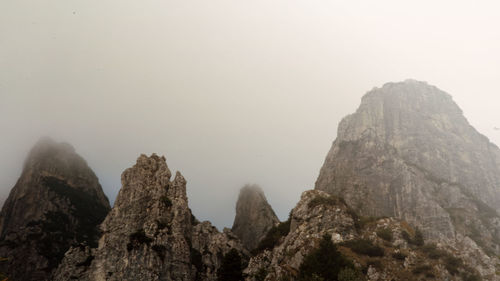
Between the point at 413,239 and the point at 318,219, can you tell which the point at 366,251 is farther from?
the point at 413,239

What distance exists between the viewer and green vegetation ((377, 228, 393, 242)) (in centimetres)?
6782

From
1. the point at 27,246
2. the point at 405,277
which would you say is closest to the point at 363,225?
the point at 405,277

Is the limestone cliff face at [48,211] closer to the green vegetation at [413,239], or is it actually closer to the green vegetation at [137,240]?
the green vegetation at [137,240]

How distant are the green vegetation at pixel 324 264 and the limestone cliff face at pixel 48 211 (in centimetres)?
11955

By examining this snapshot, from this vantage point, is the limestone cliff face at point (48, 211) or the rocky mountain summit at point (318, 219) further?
the limestone cliff face at point (48, 211)

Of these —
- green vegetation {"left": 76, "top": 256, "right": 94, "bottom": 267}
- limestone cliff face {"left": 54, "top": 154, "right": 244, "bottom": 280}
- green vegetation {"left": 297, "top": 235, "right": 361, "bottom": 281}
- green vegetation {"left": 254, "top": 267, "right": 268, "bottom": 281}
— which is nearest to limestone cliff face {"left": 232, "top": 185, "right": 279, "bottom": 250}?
limestone cliff face {"left": 54, "top": 154, "right": 244, "bottom": 280}

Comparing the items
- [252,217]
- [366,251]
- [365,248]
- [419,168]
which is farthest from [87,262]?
[419,168]

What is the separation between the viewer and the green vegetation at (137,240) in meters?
79.6

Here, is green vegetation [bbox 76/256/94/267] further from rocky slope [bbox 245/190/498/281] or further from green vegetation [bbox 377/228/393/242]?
green vegetation [bbox 377/228/393/242]

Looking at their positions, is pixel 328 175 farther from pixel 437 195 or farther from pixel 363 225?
pixel 363 225

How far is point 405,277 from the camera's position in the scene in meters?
52.8

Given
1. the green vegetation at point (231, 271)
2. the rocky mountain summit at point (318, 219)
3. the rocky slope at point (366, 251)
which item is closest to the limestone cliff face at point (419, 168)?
the rocky mountain summit at point (318, 219)

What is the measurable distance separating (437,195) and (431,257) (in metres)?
93.6

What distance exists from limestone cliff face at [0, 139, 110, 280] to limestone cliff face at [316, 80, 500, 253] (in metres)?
117
